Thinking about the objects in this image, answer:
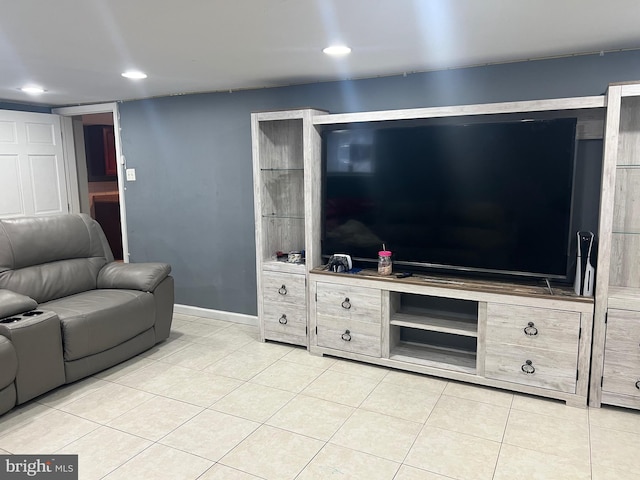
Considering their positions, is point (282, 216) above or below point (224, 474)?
above

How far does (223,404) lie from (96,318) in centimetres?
108

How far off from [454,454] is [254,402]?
3.99 ft

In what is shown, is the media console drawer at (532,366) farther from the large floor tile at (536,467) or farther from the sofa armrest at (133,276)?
the sofa armrest at (133,276)

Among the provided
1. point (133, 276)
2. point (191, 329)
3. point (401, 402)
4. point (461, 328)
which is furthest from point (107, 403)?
point (461, 328)

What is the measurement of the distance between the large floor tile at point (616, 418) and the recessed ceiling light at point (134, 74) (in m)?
3.67

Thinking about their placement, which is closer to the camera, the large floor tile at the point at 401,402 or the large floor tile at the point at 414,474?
the large floor tile at the point at 414,474

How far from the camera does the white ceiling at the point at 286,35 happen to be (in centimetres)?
206

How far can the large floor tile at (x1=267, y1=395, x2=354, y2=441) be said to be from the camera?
Result: 257 centimetres

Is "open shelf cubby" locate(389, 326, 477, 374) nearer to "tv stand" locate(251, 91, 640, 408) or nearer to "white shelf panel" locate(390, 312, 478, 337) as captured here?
"tv stand" locate(251, 91, 640, 408)

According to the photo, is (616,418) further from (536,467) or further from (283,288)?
(283,288)

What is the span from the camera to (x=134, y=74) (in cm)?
340

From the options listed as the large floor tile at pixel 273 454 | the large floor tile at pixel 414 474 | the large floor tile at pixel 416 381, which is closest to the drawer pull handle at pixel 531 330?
the large floor tile at pixel 416 381

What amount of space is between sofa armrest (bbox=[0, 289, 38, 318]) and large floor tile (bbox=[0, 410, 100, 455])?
662 mm

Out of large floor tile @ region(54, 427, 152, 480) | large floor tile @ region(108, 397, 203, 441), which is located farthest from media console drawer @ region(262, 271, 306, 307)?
large floor tile @ region(54, 427, 152, 480)
